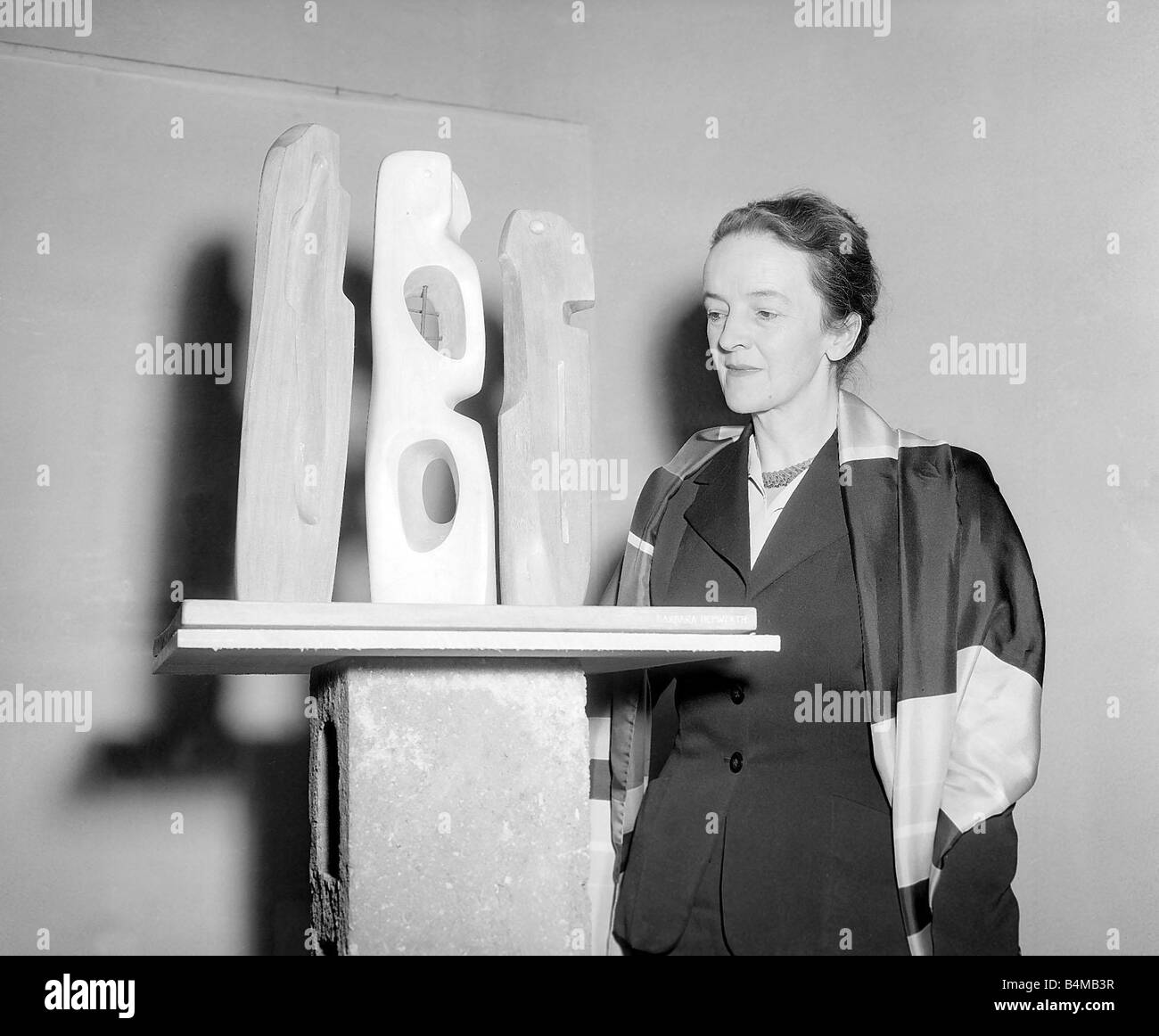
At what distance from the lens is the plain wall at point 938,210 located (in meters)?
2.97

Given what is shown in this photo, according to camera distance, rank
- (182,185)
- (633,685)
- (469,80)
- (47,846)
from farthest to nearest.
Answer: (469,80) < (182,185) < (47,846) < (633,685)

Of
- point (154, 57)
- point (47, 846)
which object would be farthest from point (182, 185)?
point (47, 846)

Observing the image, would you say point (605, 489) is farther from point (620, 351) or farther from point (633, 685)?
point (633, 685)

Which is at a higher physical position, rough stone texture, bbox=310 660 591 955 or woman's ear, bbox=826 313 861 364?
woman's ear, bbox=826 313 861 364

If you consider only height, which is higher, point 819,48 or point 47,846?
point 819,48

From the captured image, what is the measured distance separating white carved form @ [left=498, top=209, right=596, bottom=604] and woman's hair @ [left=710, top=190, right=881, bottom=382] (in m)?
0.43

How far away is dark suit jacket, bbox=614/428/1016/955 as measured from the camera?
1822 millimetres

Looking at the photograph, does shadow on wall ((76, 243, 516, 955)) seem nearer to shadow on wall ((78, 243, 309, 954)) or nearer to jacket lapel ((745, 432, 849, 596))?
shadow on wall ((78, 243, 309, 954))

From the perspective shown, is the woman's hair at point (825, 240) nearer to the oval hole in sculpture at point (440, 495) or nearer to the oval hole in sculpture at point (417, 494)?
the oval hole in sculpture at point (417, 494)

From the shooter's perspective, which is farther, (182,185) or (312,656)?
(182,185)

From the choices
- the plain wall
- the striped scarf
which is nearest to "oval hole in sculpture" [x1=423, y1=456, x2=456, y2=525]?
→ the plain wall

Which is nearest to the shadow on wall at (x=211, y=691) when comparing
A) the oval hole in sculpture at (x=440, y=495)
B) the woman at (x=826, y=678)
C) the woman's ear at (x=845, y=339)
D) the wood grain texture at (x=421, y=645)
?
the oval hole in sculpture at (x=440, y=495)

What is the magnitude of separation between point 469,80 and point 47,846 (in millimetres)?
2046
